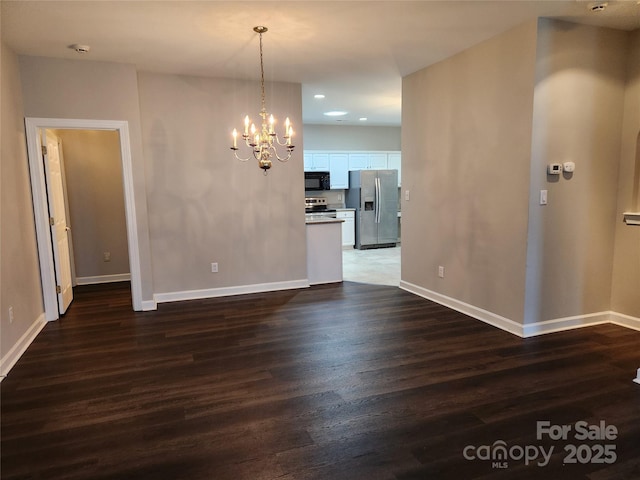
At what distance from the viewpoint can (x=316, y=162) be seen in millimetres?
8766

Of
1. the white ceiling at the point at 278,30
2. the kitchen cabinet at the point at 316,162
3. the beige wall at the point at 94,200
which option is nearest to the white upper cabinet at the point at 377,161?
the kitchen cabinet at the point at 316,162

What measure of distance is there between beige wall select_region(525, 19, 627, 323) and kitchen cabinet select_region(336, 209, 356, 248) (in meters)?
5.36

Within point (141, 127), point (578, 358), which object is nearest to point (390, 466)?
point (578, 358)

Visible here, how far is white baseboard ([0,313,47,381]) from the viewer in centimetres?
308

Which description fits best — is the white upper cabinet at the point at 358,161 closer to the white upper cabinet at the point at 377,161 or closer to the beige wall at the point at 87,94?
the white upper cabinet at the point at 377,161

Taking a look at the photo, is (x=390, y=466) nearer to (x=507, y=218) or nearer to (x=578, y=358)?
(x=578, y=358)

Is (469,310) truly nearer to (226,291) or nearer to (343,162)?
(226,291)

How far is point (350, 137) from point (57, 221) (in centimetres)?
624

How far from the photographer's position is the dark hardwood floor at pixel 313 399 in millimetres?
2031

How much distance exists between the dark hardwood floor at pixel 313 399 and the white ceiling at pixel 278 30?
262 centimetres

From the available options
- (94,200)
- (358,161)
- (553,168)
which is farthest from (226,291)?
(358,161)

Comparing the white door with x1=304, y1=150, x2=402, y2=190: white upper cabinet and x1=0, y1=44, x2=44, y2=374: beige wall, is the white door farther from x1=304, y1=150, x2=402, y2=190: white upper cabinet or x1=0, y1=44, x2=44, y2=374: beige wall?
x1=304, y1=150, x2=402, y2=190: white upper cabinet

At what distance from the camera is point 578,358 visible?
3158 mm

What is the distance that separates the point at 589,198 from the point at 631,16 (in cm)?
147
